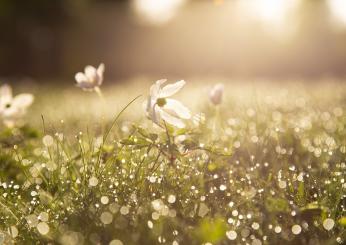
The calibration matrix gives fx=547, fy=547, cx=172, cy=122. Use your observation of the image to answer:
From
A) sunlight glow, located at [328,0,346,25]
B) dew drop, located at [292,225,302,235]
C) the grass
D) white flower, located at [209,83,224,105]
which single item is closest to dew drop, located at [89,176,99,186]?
the grass

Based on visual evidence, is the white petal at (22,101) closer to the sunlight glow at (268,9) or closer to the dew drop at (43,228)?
the dew drop at (43,228)

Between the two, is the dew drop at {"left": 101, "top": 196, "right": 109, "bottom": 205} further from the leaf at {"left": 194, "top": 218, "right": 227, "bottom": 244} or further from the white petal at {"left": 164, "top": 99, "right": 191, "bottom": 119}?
the white petal at {"left": 164, "top": 99, "right": 191, "bottom": 119}

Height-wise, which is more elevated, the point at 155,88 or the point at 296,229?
the point at 155,88

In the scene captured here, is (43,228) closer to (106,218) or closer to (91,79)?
(106,218)

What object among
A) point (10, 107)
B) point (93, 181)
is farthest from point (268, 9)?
point (93, 181)

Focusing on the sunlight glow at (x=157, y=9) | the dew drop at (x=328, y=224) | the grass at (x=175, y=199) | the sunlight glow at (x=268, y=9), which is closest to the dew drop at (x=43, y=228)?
the grass at (x=175, y=199)

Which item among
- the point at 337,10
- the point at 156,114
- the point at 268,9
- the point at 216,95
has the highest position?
the point at 156,114
